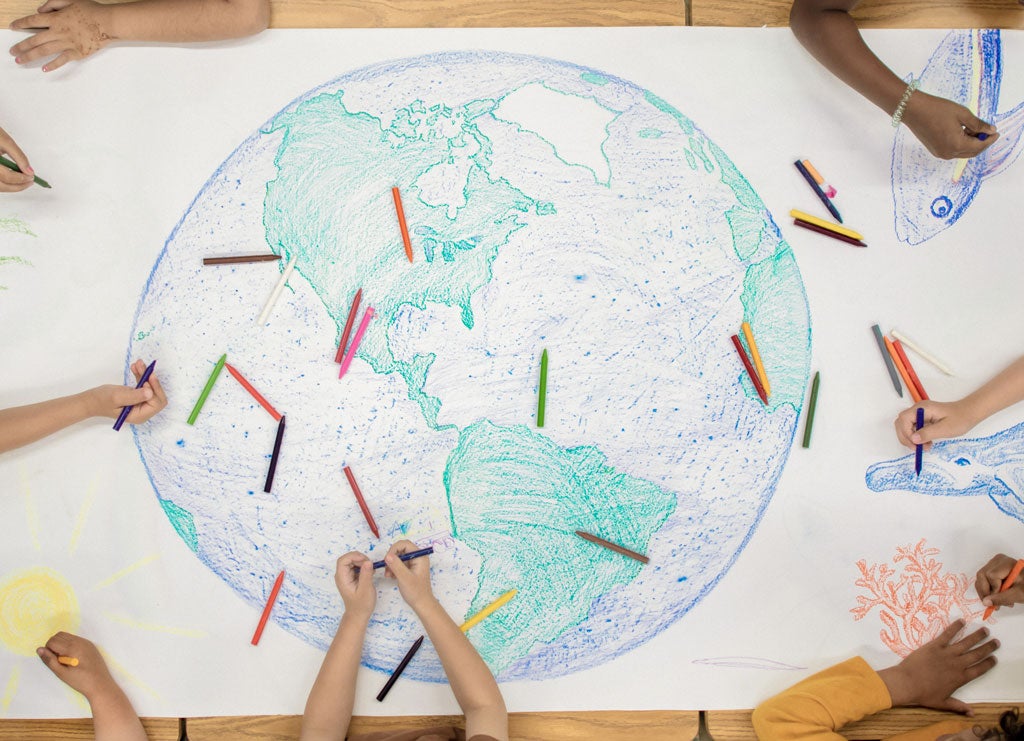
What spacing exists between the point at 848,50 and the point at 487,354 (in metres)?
0.64

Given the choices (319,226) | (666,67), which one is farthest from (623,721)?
(666,67)

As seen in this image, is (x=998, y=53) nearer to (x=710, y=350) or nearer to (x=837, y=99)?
(x=837, y=99)

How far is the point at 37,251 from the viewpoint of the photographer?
111 centimetres

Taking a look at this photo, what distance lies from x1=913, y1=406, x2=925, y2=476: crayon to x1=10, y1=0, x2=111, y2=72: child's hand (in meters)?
1.23

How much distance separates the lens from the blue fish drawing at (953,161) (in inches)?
44.2

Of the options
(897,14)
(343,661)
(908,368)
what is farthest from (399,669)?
(897,14)

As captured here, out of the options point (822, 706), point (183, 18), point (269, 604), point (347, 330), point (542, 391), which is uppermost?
point (183, 18)

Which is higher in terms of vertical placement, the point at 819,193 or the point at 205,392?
the point at 819,193

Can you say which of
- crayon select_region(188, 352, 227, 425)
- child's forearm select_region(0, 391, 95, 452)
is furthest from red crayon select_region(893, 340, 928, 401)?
child's forearm select_region(0, 391, 95, 452)

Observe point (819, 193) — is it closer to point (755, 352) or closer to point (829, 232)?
point (829, 232)

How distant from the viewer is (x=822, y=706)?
41.6 inches

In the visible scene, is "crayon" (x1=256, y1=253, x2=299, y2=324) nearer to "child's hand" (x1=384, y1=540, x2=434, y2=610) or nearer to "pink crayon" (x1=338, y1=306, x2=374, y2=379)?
"pink crayon" (x1=338, y1=306, x2=374, y2=379)

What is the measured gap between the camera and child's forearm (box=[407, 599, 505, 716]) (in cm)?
104

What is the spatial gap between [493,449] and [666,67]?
0.59 meters
